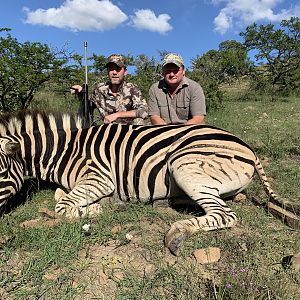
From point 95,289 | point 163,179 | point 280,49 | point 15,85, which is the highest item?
point 280,49

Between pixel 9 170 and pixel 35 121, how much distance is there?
0.70 metres

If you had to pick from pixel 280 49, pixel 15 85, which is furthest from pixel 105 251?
pixel 280 49

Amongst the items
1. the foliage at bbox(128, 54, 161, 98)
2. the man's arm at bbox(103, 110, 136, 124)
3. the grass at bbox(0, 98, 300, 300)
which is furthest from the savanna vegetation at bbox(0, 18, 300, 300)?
the foliage at bbox(128, 54, 161, 98)

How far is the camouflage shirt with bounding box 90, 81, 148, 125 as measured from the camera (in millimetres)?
5066

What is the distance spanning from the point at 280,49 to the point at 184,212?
18408 mm

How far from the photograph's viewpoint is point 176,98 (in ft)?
15.2

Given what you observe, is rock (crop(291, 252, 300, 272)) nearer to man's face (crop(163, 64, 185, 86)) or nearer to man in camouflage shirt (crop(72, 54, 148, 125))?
man's face (crop(163, 64, 185, 86))

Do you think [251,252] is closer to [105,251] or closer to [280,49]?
[105,251]

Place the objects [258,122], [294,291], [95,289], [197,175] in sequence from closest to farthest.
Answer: [294,291]
[95,289]
[197,175]
[258,122]

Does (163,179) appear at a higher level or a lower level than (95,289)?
higher

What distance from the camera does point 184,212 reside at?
3.07 m

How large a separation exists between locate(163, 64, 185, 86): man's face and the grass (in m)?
1.86

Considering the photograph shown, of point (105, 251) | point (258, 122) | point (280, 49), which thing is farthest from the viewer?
point (280, 49)

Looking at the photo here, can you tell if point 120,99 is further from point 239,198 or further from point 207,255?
point 207,255
